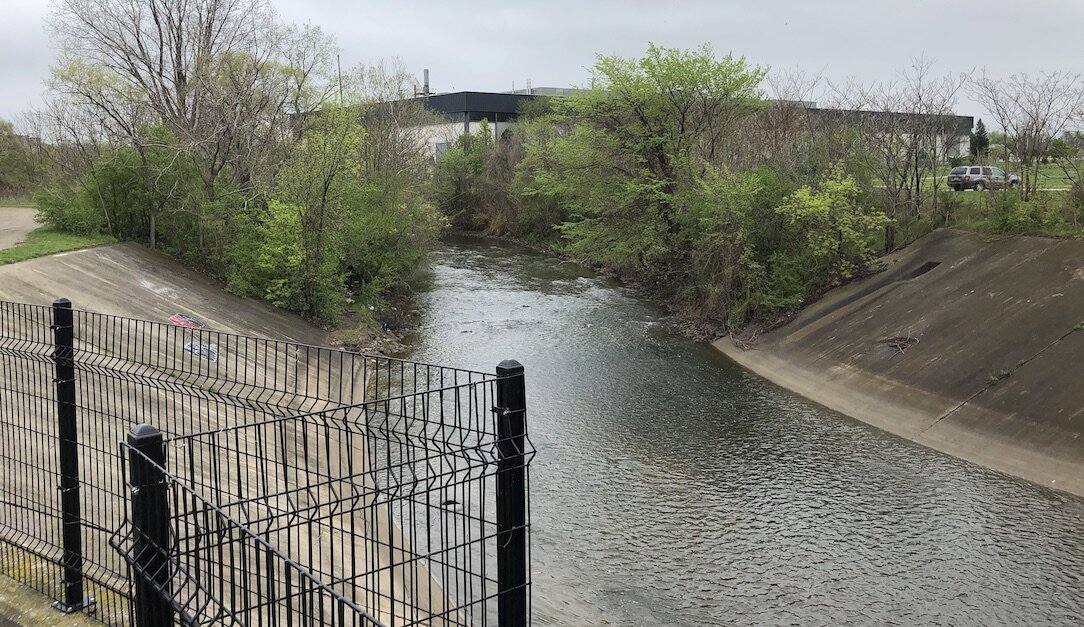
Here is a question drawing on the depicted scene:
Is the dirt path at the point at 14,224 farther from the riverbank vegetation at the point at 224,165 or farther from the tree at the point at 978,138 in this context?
the tree at the point at 978,138

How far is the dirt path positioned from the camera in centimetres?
2181

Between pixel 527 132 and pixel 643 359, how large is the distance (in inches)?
1300

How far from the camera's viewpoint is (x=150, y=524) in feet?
10.4

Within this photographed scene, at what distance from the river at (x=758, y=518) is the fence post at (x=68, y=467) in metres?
5.15

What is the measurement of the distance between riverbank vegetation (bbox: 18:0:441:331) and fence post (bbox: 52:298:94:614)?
56.7 feet

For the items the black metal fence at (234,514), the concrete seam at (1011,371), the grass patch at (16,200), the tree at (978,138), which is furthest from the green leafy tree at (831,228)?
the grass patch at (16,200)

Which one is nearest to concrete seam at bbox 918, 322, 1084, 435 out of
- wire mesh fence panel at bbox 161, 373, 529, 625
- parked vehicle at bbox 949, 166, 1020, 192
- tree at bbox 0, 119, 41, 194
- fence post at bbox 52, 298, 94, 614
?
parked vehicle at bbox 949, 166, 1020, 192

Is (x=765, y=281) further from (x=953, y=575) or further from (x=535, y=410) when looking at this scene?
(x=953, y=575)

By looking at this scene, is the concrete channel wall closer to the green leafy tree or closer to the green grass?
the green grass

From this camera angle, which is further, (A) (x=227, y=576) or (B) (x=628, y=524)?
(B) (x=628, y=524)

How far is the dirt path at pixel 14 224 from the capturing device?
21.8 meters

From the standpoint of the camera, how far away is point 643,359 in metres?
20.9

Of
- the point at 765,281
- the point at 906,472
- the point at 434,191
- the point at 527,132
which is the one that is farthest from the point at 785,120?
the point at 527,132

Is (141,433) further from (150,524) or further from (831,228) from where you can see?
(831,228)
